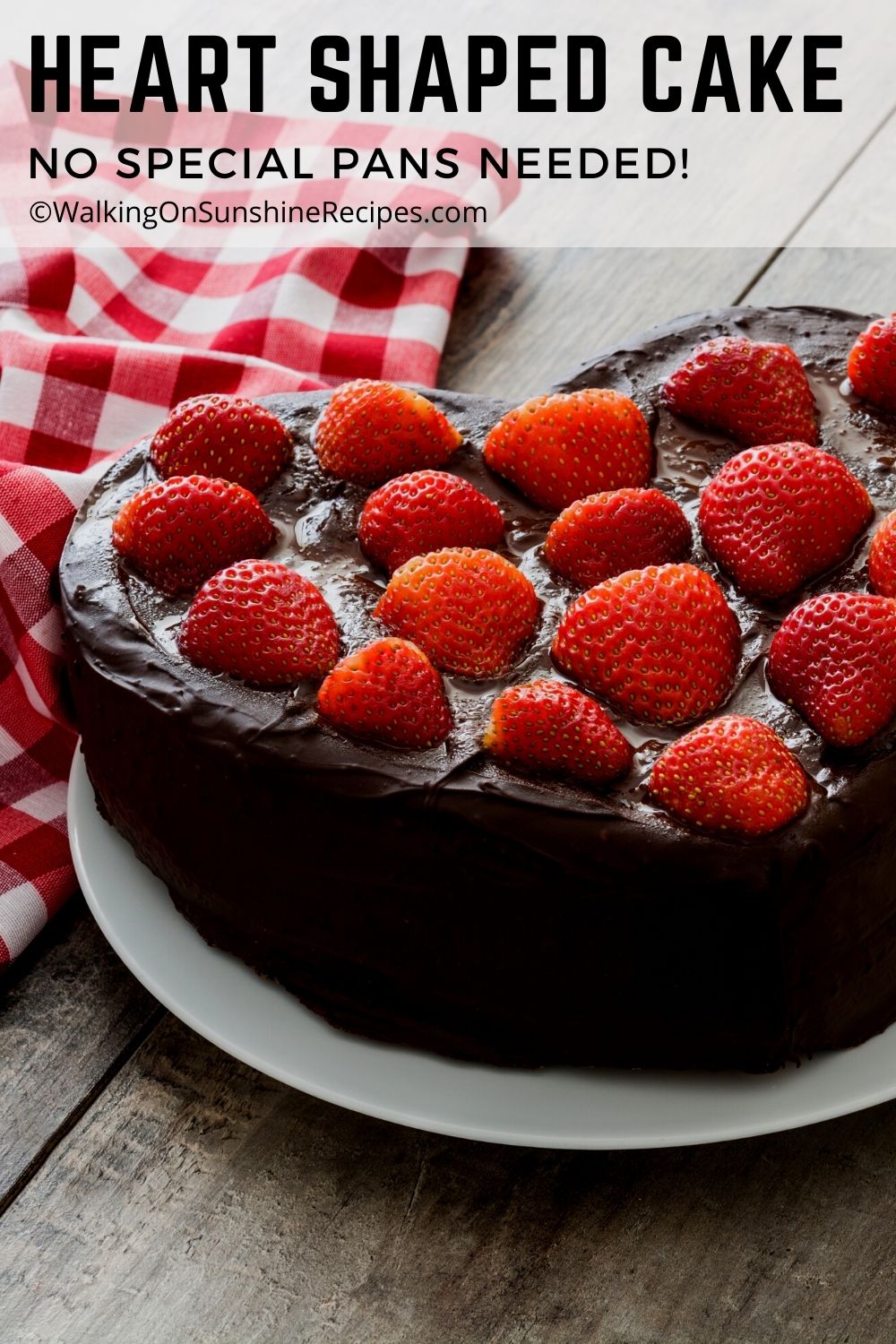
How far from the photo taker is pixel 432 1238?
135cm

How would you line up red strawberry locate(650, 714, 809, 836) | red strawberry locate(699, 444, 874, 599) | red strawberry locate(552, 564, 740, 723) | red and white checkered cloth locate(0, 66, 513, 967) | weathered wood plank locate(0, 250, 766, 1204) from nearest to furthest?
red strawberry locate(650, 714, 809, 836) < red strawberry locate(552, 564, 740, 723) < red strawberry locate(699, 444, 874, 599) < red and white checkered cloth locate(0, 66, 513, 967) < weathered wood plank locate(0, 250, 766, 1204)

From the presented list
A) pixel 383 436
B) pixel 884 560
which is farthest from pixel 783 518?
pixel 383 436

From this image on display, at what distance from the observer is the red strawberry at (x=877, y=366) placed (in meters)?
1.62

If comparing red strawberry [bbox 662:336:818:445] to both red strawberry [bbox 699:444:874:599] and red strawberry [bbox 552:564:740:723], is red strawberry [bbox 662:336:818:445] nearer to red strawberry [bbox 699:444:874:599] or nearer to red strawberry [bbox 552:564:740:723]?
red strawberry [bbox 699:444:874:599]

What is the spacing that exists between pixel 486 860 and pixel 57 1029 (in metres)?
0.56

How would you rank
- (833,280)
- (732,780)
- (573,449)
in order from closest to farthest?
(732,780)
(573,449)
(833,280)

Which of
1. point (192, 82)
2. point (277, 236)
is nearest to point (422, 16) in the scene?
point (192, 82)

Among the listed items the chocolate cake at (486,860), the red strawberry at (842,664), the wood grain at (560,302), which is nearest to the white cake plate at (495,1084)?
the chocolate cake at (486,860)

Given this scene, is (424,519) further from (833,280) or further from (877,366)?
(833,280)

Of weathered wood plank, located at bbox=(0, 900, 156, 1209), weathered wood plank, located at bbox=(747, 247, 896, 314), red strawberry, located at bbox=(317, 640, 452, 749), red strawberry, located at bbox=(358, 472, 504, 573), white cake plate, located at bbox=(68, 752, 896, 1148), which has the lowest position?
weathered wood plank, located at bbox=(0, 900, 156, 1209)

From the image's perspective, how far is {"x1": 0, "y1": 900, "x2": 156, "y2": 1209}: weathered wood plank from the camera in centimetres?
148

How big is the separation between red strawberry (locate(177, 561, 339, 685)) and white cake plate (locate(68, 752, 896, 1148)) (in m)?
0.22

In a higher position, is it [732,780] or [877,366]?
[877,366]

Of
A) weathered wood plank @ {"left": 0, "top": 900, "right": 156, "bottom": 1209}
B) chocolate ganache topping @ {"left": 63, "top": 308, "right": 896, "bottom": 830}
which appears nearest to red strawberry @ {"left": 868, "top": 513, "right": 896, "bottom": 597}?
chocolate ganache topping @ {"left": 63, "top": 308, "right": 896, "bottom": 830}
